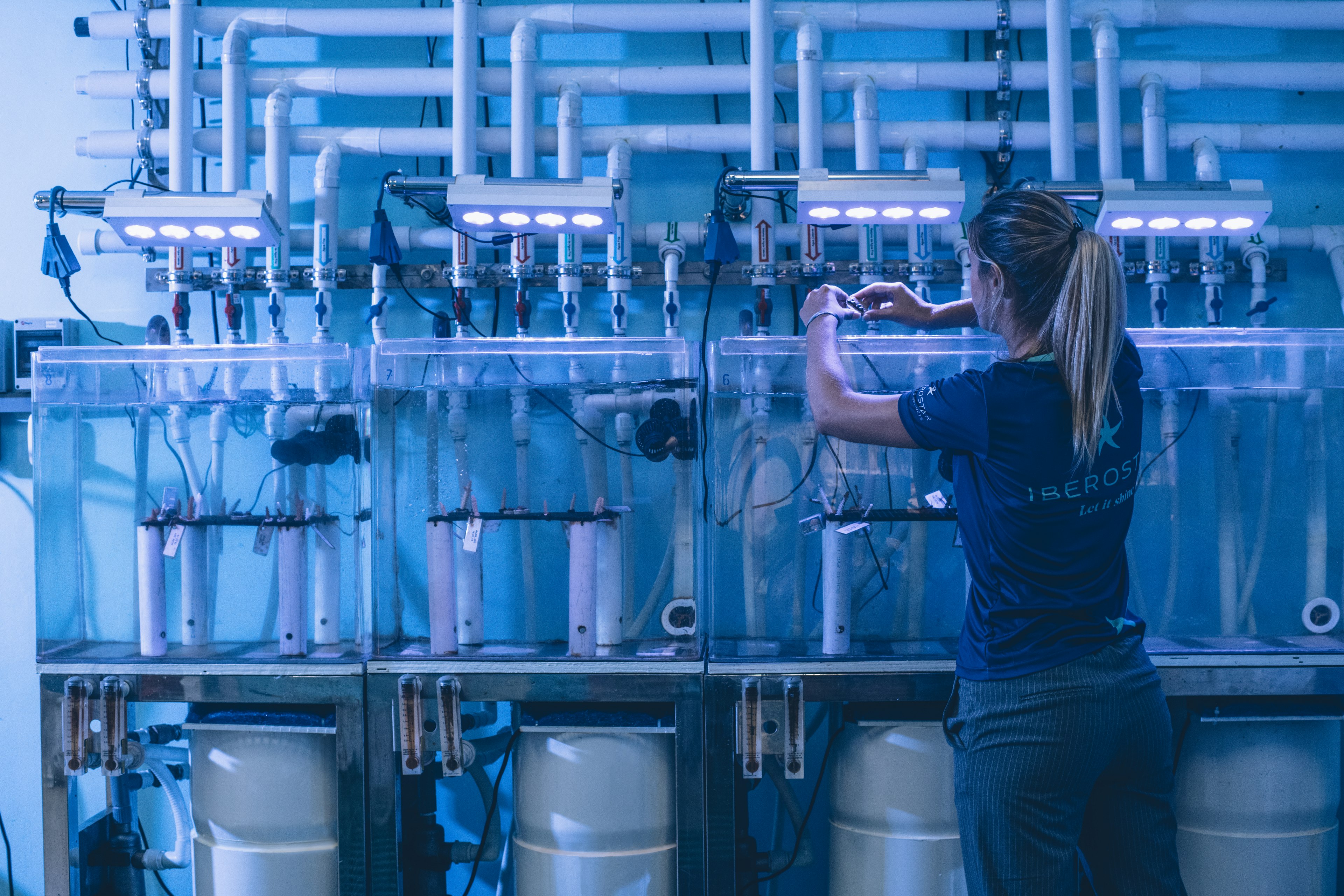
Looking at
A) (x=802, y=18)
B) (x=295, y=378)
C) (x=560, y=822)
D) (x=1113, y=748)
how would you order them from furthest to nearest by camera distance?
(x=802, y=18), (x=295, y=378), (x=560, y=822), (x=1113, y=748)

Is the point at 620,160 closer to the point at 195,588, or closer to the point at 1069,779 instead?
the point at 195,588

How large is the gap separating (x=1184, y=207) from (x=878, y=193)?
26.4 inches

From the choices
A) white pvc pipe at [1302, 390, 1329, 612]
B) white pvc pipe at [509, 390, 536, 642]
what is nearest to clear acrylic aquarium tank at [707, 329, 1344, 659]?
white pvc pipe at [1302, 390, 1329, 612]

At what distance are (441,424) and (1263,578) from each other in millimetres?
1908

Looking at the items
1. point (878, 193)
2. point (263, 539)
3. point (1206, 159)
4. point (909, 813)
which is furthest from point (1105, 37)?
point (263, 539)

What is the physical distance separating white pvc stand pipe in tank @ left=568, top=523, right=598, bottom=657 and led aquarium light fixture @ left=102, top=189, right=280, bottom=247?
38.9 inches

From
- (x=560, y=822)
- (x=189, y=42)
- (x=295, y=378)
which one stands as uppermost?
(x=189, y=42)

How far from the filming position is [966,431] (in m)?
1.40

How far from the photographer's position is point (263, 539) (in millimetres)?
2117

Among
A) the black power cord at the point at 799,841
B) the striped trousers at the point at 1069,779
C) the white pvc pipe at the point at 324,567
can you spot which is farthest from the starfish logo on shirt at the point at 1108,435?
the white pvc pipe at the point at 324,567

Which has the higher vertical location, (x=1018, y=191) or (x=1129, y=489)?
(x=1018, y=191)

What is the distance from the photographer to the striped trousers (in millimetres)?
1367

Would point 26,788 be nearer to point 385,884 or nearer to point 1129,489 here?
point 385,884

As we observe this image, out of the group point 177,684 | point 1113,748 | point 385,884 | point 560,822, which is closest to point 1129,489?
point 1113,748
